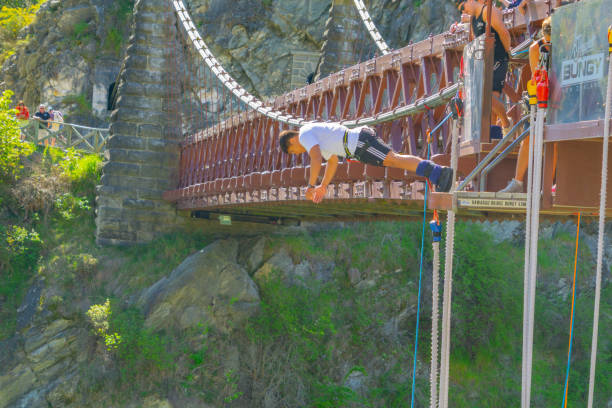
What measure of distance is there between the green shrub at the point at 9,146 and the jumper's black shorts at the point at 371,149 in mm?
13747

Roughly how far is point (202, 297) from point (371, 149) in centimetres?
951

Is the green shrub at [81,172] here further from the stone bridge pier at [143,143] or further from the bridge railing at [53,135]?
the stone bridge pier at [143,143]

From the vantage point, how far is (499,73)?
717 centimetres

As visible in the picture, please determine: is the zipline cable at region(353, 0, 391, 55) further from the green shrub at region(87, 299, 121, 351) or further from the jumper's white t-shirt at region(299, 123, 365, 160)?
the jumper's white t-shirt at region(299, 123, 365, 160)

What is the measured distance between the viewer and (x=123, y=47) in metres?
31.3

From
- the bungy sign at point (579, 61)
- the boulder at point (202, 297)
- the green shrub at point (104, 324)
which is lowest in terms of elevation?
the green shrub at point (104, 324)

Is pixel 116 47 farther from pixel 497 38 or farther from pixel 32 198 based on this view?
pixel 497 38

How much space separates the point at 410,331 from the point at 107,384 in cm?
668

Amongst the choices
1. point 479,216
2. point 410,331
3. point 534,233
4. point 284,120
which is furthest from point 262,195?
point 534,233

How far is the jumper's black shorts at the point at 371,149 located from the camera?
805 cm

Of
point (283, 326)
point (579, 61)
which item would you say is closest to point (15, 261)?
point (283, 326)

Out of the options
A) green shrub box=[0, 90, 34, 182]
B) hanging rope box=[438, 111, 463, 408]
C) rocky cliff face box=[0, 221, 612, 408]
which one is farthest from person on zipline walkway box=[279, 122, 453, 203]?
green shrub box=[0, 90, 34, 182]

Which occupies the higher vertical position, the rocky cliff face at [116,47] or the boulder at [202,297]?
the rocky cliff face at [116,47]

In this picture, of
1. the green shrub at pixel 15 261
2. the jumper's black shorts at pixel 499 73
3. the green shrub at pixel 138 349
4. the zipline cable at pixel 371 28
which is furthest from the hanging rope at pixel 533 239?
the green shrub at pixel 15 261
